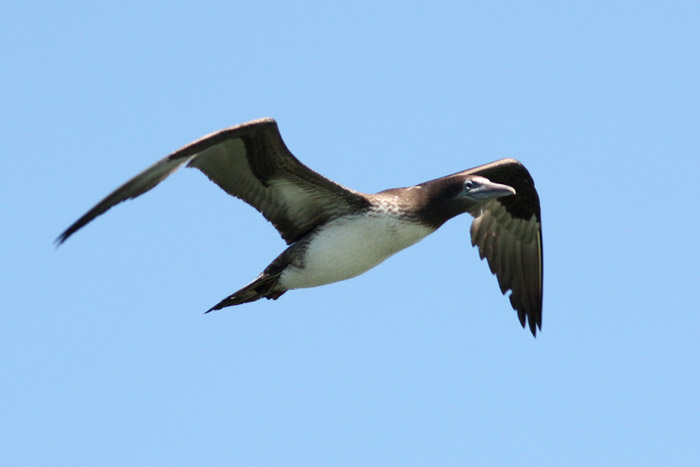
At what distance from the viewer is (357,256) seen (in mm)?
10641

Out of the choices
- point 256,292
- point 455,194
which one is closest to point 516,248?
point 455,194

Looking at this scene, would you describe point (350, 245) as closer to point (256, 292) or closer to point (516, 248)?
point (256, 292)

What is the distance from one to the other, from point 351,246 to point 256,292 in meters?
1.26

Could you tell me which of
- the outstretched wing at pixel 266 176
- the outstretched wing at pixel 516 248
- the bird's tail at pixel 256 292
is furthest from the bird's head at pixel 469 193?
the outstretched wing at pixel 516 248

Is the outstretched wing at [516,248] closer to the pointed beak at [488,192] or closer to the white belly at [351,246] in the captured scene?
the pointed beak at [488,192]

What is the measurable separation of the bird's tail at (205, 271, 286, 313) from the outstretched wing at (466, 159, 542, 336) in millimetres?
3191

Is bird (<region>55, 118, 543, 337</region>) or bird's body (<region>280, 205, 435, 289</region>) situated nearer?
bird (<region>55, 118, 543, 337</region>)

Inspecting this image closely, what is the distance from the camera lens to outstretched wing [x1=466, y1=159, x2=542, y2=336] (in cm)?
1322

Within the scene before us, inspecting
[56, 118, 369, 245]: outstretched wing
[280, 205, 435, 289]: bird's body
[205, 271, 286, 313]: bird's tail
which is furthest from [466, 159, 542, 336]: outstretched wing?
[205, 271, 286, 313]: bird's tail

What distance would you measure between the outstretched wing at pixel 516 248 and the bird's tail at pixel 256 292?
319 cm

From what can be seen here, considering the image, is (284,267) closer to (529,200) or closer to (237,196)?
(237,196)

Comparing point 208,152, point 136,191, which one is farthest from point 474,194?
point 136,191

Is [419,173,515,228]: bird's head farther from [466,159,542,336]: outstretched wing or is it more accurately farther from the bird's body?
[466,159,542,336]: outstretched wing

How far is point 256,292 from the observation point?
11164 millimetres
